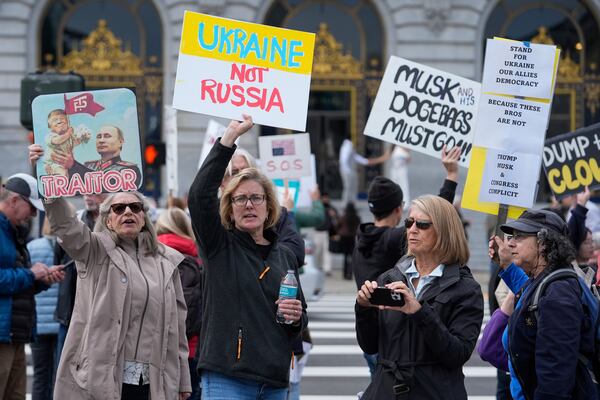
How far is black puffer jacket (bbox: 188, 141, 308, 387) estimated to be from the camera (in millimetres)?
5062

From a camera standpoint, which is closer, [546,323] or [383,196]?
[546,323]

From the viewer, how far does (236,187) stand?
5301 mm

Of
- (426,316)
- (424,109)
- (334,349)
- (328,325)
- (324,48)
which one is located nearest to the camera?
(426,316)

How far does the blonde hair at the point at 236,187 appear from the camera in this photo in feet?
17.4

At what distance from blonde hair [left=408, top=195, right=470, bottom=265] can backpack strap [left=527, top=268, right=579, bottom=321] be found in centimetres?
37

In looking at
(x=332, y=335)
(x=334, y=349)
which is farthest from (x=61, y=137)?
(x=332, y=335)

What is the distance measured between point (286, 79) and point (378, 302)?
211 cm

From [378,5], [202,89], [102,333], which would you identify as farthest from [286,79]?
[378,5]

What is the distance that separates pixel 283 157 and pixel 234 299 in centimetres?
591

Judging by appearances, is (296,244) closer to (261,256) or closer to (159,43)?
(261,256)

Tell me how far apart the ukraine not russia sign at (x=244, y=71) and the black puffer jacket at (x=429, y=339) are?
5.56 feet

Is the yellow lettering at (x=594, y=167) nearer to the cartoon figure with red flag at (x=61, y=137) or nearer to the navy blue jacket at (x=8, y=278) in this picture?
the cartoon figure with red flag at (x=61, y=137)

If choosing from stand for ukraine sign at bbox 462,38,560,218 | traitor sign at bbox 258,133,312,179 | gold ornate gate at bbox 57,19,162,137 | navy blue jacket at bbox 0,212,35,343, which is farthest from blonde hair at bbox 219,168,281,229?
gold ornate gate at bbox 57,19,162,137

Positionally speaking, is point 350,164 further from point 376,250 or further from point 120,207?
point 120,207
